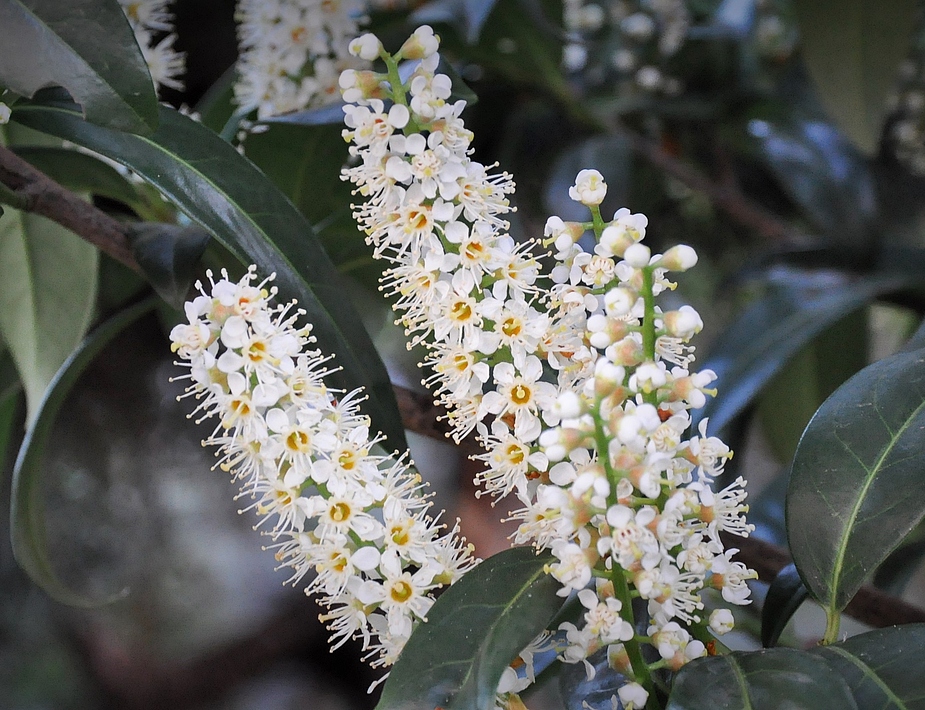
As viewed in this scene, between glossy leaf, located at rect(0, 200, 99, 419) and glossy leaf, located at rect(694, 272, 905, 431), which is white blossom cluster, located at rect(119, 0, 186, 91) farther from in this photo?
glossy leaf, located at rect(694, 272, 905, 431)

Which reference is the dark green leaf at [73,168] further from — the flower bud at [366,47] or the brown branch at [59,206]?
the flower bud at [366,47]

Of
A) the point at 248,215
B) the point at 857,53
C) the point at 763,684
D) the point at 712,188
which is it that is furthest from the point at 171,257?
the point at 712,188

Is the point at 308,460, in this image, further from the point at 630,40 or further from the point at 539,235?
the point at 630,40

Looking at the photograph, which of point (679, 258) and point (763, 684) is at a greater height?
point (679, 258)

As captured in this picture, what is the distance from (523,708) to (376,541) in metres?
0.11

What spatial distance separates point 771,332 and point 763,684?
69 centimetres

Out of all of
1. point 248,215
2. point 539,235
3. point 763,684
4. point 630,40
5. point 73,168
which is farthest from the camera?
point 630,40

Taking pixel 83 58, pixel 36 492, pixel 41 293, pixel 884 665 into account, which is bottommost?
pixel 884 665

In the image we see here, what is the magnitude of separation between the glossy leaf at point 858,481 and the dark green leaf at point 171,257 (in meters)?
0.39

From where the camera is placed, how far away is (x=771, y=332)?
1.01m

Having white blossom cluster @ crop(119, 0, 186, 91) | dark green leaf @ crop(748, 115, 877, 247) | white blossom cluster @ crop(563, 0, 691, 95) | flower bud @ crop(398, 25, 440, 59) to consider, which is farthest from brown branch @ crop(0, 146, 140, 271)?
dark green leaf @ crop(748, 115, 877, 247)

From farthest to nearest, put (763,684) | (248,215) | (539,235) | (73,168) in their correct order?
(539,235) → (73,168) → (248,215) → (763,684)

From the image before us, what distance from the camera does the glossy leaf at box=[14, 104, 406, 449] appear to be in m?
0.50

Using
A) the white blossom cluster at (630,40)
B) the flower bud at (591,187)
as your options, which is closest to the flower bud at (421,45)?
the flower bud at (591,187)
